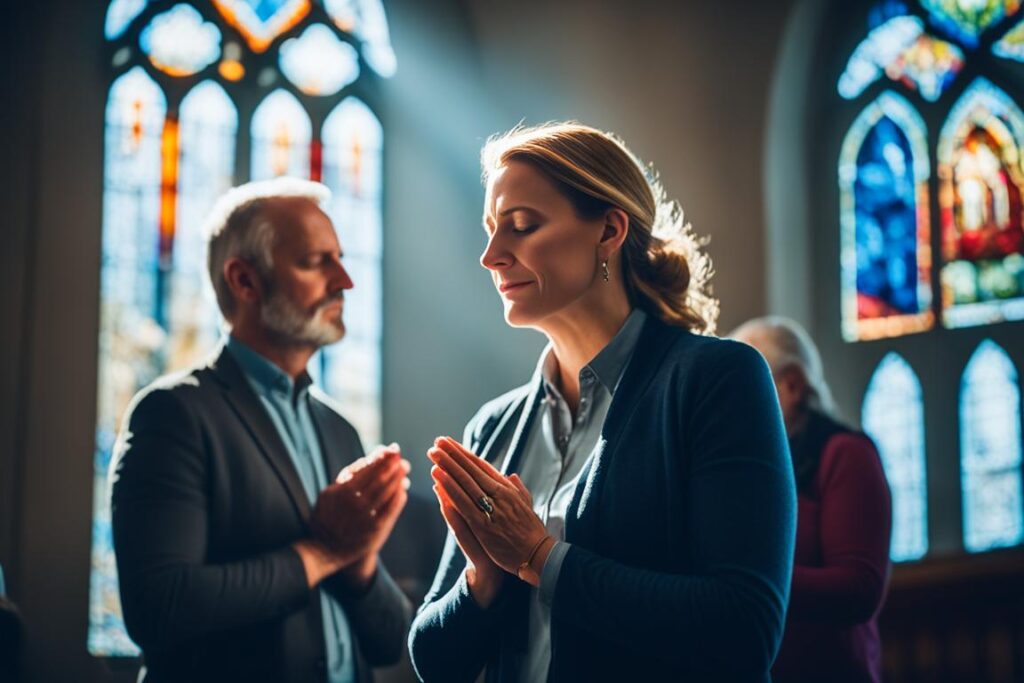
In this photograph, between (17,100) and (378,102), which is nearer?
(17,100)

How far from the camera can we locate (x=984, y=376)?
639 centimetres

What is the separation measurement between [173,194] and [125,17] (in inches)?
33.9

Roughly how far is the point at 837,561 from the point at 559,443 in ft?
3.43

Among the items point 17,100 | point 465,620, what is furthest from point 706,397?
point 17,100

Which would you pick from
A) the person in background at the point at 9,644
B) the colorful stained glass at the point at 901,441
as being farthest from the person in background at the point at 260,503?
the colorful stained glass at the point at 901,441

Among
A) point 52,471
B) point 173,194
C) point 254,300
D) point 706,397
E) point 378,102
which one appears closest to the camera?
point 706,397

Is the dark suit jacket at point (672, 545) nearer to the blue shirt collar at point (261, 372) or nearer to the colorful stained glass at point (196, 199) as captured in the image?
the blue shirt collar at point (261, 372)

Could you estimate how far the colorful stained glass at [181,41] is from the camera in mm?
6887

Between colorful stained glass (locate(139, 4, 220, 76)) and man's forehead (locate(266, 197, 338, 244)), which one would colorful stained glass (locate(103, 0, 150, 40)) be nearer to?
colorful stained glass (locate(139, 4, 220, 76))

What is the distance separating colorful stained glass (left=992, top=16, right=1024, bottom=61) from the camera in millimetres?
6688

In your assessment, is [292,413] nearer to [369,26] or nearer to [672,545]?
[672,545]

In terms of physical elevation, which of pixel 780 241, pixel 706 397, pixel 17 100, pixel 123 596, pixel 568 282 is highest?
pixel 17 100

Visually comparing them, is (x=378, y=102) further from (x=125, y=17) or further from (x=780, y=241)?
(x=780, y=241)

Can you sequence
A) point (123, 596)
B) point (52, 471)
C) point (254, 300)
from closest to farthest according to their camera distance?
point (123, 596) < point (254, 300) < point (52, 471)
